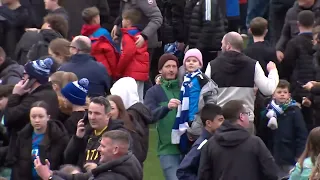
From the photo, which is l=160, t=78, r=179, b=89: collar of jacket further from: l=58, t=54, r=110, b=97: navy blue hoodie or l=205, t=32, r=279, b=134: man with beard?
l=58, t=54, r=110, b=97: navy blue hoodie

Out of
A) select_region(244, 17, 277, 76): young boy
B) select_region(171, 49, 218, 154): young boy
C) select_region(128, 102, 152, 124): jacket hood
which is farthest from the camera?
select_region(244, 17, 277, 76): young boy

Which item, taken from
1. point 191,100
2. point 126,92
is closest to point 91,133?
point 126,92

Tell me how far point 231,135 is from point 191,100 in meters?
1.70

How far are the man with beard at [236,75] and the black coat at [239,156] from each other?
1780mm

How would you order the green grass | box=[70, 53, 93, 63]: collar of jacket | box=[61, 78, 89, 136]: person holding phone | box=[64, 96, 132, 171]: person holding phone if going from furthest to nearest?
the green grass < box=[70, 53, 93, 63]: collar of jacket < box=[61, 78, 89, 136]: person holding phone < box=[64, 96, 132, 171]: person holding phone

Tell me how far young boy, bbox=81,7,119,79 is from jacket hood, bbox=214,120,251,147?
393cm

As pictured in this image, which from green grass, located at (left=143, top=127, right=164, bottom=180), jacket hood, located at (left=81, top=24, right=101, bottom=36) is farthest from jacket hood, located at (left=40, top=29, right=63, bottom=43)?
green grass, located at (left=143, top=127, right=164, bottom=180)

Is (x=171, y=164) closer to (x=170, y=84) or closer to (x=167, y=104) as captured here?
(x=167, y=104)

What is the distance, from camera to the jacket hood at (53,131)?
33.1 feet

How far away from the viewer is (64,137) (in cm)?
1015

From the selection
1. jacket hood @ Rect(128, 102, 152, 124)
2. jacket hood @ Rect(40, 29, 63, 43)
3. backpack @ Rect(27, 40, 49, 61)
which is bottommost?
jacket hood @ Rect(128, 102, 152, 124)

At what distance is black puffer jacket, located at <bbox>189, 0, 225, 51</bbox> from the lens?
45.8 ft

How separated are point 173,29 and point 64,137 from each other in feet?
19.0

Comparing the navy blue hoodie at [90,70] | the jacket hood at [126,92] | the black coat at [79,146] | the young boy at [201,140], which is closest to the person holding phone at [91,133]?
the black coat at [79,146]
